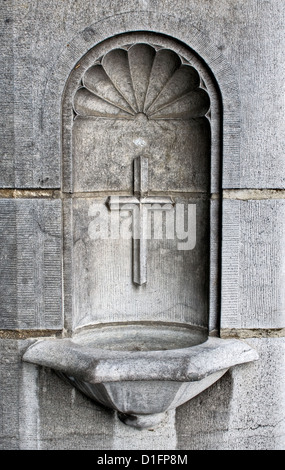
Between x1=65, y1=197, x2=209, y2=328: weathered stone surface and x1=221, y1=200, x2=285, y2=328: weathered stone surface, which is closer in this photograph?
x1=221, y1=200, x2=285, y2=328: weathered stone surface

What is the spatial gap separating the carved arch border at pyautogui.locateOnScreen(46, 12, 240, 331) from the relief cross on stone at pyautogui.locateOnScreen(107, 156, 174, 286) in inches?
15.8

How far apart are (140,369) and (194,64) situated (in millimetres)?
1724

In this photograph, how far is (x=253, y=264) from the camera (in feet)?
10.2

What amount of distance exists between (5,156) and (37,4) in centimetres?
86

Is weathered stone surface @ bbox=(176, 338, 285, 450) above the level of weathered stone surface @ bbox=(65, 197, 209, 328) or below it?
below

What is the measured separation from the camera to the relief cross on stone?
132 inches

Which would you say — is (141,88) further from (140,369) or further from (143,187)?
(140,369)

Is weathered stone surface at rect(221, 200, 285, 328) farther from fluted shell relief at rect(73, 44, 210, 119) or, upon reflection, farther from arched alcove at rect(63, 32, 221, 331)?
fluted shell relief at rect(73, 44, 210, 119)

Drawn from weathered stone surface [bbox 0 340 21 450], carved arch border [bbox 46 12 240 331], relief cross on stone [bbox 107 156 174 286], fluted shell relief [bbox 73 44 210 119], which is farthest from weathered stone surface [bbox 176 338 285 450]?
fluted shell relief [bbox 73 44 210 119]

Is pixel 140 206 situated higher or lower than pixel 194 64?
lower

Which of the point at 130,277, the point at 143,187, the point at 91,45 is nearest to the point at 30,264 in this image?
the point at 130,277

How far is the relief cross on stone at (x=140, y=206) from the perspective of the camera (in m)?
3.34
